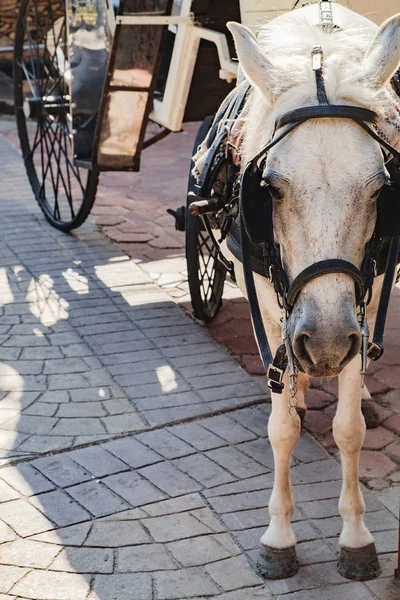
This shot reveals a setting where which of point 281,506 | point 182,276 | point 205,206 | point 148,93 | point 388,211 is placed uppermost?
point 388,211

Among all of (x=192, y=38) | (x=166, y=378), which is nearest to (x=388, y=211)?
(x=166, y=378)

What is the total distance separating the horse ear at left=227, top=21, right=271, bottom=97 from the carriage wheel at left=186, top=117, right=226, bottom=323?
2298 millimetres

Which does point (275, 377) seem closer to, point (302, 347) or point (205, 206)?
point (302, 347)

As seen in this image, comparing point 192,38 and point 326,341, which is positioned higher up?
point 192,38

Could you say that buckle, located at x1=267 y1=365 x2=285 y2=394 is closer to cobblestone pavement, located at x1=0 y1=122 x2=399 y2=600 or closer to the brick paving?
cobblestone pavement, located at x1=0 y1=122 x2=399 y2=600

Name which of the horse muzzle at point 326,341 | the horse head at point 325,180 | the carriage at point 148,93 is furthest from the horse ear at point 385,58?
the carriage at point 148,93

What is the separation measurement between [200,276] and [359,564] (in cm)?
284

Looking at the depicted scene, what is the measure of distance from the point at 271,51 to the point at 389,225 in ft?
2.37

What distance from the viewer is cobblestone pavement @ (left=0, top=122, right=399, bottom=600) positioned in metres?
3.49

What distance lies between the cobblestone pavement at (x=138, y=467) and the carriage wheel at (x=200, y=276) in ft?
0.51

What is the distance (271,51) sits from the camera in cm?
316

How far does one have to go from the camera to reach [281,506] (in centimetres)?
359

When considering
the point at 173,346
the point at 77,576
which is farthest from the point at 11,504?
the point at 173,346

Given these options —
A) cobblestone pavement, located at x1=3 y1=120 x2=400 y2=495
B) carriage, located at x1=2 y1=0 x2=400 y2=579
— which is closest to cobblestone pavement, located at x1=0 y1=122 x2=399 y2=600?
cobblestone pavement, located at x1=3 y1=120 x2=400 y2=495
